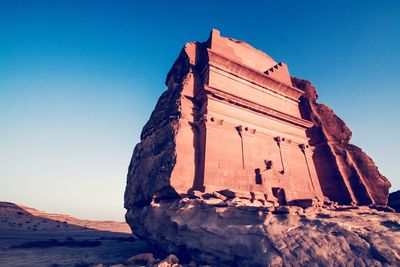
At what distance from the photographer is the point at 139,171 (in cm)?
Result: 1298

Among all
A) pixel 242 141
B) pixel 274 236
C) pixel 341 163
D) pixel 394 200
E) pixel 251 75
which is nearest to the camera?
pixel 274 236

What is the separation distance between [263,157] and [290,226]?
291 inches

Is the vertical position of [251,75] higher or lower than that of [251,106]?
higher

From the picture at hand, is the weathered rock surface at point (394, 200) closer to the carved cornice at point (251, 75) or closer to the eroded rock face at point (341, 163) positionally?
the eroded rock face at point (341, 163)

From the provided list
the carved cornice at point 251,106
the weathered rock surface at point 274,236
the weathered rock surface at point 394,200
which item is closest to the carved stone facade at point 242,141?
the carved cornice at point 251,106

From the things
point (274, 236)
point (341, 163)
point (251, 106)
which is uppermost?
point (251, 106)

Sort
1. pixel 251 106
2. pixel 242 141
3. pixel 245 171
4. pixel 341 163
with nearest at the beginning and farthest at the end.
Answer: pixel 245 171, pixel 242 141, pixel 251 106, pixel 341 163

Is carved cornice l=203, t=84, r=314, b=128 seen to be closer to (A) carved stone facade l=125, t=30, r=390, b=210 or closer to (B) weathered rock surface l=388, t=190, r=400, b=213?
(A) carved stone facade l=125, t=30, r=390, b=210

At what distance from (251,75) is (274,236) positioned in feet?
40.4

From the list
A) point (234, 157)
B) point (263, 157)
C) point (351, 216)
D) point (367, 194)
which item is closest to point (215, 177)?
point (234, 157)

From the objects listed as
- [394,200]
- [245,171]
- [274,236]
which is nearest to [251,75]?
[245,171]

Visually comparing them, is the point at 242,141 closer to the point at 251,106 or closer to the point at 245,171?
the point at 245,171

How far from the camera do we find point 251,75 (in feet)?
52.0

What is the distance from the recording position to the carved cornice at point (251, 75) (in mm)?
14391
